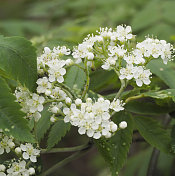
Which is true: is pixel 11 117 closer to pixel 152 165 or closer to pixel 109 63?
pixel 109 63

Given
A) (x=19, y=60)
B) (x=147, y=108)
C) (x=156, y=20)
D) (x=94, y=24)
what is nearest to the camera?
(x=19, y=60)

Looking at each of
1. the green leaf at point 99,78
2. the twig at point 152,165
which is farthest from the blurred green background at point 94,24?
the green leaf at point 99,78

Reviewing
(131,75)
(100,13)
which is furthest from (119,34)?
(100,13)

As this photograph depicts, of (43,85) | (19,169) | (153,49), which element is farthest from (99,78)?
(19,169)

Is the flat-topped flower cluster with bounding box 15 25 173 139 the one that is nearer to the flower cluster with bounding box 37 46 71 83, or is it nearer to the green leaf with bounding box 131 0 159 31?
the flower cluster with bounding box 37 46 71 83

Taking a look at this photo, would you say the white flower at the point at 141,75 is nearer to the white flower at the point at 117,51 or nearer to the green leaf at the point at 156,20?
the white flower at the point at 117,51

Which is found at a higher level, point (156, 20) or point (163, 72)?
point (156, 20)

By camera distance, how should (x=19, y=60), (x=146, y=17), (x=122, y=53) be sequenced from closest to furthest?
(x=19, y=60)
(x=122, y=53)
(x=146, y=17)
